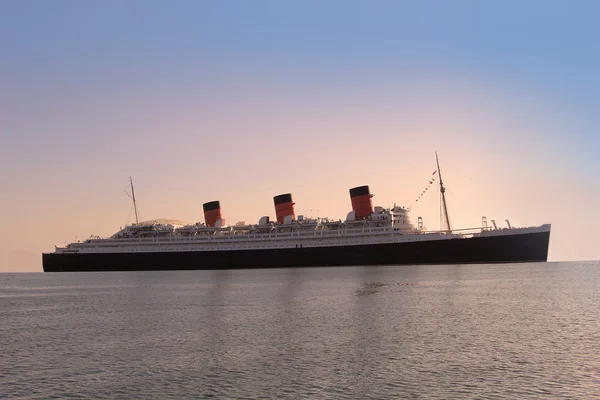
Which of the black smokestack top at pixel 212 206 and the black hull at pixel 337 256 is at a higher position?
the black smokestack top at pixel 212 206

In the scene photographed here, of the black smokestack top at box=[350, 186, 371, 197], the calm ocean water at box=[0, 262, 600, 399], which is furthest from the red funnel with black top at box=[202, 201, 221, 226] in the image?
the calm ocean water at box=[0, 262, 600, 399]

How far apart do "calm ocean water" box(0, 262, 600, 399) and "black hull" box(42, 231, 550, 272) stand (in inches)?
1777

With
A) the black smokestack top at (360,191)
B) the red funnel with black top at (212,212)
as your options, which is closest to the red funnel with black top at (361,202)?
the black smokestack top at (360,191)

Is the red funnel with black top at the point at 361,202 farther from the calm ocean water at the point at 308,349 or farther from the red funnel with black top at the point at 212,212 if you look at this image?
the calm ocean water at the point at 308,349

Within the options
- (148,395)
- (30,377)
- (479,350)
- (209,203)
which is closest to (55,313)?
(30,377)

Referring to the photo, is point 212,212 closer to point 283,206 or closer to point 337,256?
point 283,206

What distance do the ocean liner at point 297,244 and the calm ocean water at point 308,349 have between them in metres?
45.6

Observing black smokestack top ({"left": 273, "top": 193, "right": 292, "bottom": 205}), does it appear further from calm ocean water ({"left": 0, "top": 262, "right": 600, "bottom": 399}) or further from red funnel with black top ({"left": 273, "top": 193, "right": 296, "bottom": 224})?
calm ocean water ({"left": 0, "top": 262, "right": 600, "bottom": 399})

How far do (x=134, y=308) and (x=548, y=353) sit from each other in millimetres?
27102

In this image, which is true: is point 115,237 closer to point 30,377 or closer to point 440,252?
point 440,252

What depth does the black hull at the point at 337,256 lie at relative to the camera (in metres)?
88.7

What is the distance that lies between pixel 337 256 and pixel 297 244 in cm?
706

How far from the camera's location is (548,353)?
22828 mm

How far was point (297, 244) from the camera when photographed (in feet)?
324
